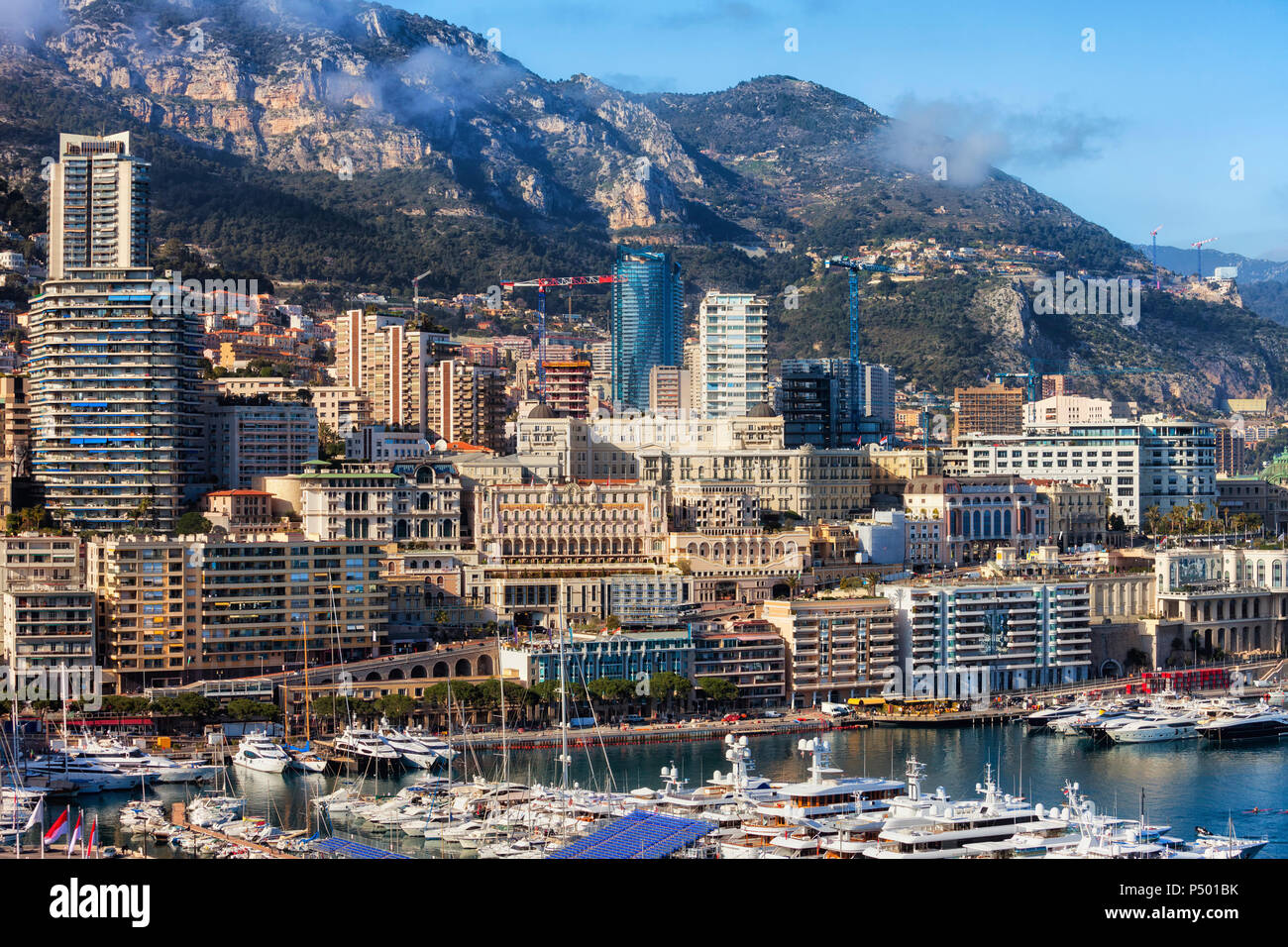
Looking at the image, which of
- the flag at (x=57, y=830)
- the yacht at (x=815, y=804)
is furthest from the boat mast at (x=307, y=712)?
the yacht at (x=815, y=804)

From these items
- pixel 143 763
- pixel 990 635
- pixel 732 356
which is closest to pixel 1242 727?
pixel 990 635

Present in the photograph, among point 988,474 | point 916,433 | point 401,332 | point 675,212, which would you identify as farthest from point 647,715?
point 675,212

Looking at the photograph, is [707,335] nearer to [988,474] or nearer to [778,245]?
[988,474]

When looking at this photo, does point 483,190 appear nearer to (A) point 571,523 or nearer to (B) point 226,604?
(A) point 571,523

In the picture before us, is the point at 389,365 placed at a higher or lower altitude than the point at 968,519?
higher

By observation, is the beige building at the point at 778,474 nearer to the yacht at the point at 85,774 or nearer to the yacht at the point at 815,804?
the yacht at the point at 85,774
